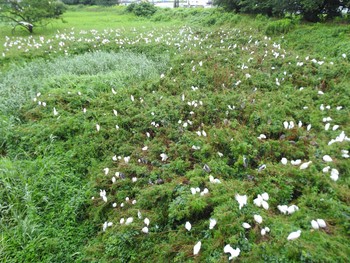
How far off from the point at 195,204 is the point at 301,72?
14.3ft

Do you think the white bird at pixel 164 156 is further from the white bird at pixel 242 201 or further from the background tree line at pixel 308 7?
the background tree line at pixel 308 7

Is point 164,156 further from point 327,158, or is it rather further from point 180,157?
point 327,158

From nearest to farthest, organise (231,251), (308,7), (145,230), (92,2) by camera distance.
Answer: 1. (231,251)
2. (145,230)
3. (308,7)
4. (92,2)

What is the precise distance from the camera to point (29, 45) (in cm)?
991

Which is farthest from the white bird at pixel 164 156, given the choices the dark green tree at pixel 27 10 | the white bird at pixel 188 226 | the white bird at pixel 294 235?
the dark green tree at pixel 27 10

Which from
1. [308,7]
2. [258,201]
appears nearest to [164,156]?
[258,201]

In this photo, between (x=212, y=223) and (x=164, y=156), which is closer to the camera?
(x=212, y=223)

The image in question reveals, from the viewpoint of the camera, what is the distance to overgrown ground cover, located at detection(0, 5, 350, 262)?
2629mm

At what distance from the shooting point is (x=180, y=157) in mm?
3811

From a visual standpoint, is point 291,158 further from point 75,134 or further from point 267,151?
point 75,134

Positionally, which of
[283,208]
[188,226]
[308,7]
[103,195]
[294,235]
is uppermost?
[308,7]

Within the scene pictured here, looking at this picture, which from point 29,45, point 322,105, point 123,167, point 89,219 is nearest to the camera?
point 89,219

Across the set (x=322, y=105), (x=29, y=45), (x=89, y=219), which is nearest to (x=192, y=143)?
(x=89, y=219)

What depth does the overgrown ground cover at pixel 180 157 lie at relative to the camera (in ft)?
8.63
